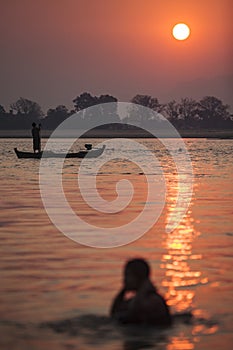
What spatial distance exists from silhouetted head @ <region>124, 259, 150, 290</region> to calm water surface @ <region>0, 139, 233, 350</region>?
0.56 metres

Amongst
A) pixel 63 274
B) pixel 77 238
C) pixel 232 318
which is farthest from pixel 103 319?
pixel 77 238

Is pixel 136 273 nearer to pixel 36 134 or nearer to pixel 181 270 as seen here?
pixel 181 270

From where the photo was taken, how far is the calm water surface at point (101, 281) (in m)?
10.4

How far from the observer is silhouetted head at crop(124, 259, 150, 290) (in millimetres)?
10164

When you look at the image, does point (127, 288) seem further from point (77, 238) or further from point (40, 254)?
point (77, 238)

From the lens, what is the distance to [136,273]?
33.4 feet

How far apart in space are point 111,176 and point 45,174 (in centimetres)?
317

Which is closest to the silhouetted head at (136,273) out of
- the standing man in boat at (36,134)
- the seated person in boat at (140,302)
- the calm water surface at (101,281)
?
the seated person in boat at (140,302)

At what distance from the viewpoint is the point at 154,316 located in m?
10.5

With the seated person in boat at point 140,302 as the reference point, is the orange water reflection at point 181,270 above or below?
below

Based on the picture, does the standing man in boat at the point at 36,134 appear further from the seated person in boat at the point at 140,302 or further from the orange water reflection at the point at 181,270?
the seated person in boat at the point at 140,302

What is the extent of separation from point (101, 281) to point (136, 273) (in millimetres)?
3303

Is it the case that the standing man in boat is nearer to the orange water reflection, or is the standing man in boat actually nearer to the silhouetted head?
the orange water reflection

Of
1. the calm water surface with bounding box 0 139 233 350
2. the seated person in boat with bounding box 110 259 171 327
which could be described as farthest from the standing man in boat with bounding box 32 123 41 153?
the seated person in boat with bounding box 110 259 171 327
